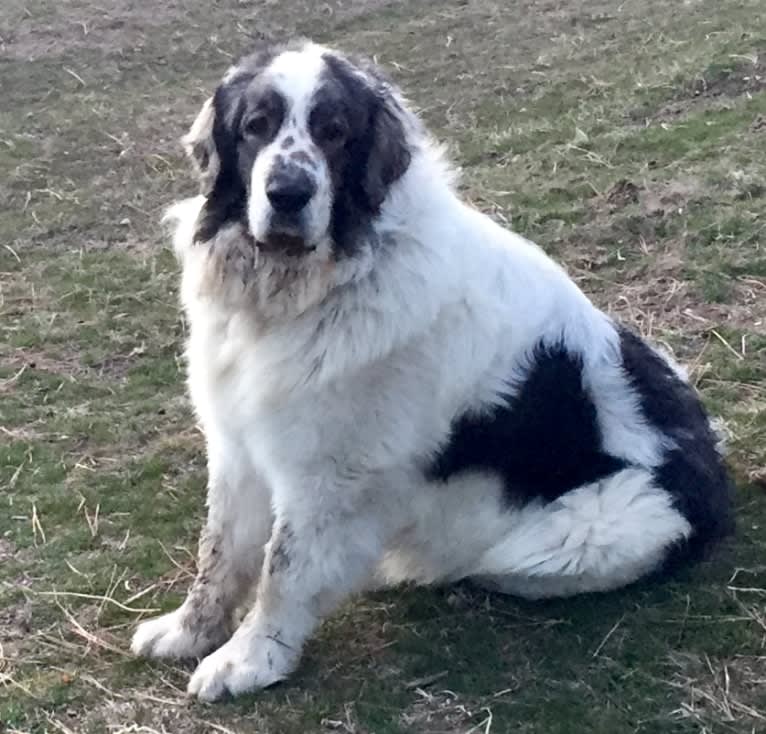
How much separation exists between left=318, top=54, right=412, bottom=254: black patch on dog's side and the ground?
134 cm

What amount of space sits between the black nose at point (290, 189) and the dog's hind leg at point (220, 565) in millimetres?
867

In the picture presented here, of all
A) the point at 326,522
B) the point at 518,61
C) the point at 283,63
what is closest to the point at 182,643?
the point at 326,522

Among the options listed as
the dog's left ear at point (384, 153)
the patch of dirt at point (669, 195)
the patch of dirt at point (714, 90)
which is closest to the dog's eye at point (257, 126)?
the dog's left ear at point (384, 153)

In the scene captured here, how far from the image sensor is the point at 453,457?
381 cm

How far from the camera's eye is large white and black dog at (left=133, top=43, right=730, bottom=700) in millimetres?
3654

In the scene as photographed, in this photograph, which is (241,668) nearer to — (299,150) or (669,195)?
(299,150)

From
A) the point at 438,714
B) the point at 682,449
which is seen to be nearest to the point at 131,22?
the point at 682,449

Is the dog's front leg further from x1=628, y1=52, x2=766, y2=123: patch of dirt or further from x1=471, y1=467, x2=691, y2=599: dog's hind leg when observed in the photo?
x1=628, y1=52, x2=766, y2=123: patch of dirt

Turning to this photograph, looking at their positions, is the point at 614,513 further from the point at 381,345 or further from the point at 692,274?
the point at 692,274

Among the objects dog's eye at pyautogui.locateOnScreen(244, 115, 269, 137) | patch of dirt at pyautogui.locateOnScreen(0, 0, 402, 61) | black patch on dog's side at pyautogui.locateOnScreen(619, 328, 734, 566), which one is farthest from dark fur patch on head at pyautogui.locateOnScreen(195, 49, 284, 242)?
patch of dirt at pyautogui.locateOnScreen(0, 0, 402, 61)

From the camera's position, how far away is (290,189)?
11.3 ft

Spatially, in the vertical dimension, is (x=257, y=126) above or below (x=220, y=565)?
above

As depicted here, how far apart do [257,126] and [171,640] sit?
5.39ft

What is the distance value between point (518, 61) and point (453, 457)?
23.6 feet
